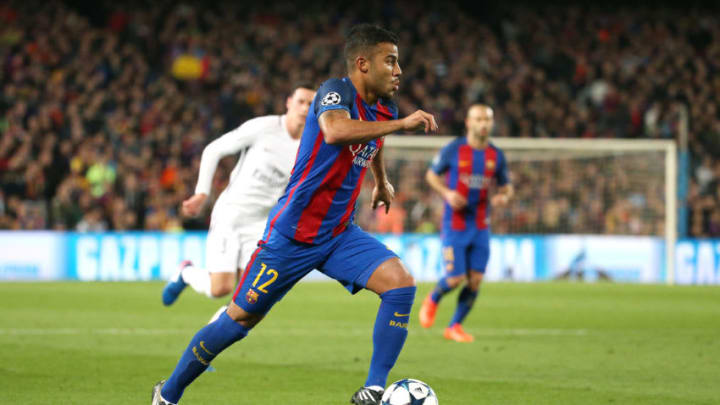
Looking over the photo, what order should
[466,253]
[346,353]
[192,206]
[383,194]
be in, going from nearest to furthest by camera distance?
[383,194] → [192,206] → [346,353] → [466,253]

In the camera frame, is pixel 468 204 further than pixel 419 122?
Yes

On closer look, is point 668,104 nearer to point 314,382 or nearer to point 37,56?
point 37,56

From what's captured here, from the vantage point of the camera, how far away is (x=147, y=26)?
26016mm

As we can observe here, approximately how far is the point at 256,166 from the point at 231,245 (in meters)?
0.67

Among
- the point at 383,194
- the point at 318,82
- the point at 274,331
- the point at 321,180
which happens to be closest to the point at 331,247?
the point at 321,180

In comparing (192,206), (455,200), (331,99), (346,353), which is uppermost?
(331,99)

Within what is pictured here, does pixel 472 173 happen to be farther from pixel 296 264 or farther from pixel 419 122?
pixel 419 122

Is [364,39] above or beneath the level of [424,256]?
above

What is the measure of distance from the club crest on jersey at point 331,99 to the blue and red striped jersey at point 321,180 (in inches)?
3.5

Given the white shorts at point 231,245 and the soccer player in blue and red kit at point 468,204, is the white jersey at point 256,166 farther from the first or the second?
the soccer player in blue and red kit at point 468,204

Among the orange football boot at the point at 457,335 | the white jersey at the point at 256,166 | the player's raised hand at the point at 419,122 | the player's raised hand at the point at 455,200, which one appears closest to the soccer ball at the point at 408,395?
the player's raised hand at the point at 419,122

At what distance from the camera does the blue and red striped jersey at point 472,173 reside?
1049cm

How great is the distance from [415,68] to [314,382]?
2058cm

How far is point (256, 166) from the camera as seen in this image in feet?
26.3
